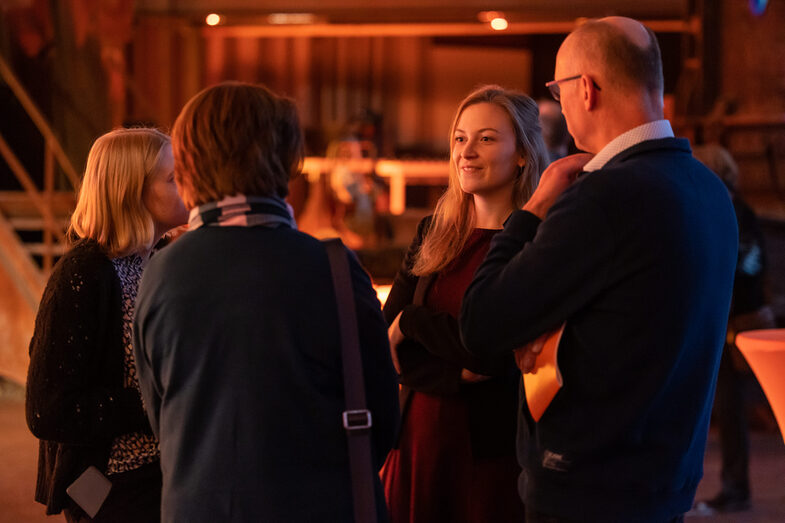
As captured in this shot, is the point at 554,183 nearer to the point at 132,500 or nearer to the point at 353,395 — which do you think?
the point at 353,395

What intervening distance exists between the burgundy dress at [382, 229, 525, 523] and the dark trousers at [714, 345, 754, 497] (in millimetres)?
2694

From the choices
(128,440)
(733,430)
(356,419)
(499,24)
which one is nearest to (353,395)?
(356,419)

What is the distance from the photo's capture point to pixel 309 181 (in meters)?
12.8

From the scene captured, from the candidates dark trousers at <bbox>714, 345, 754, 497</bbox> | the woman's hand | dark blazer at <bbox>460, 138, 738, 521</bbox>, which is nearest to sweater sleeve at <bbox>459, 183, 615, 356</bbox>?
dark blazer at <bbox>460, 138, 738, 521</bbox>

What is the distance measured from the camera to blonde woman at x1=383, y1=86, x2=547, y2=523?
2.18 meters

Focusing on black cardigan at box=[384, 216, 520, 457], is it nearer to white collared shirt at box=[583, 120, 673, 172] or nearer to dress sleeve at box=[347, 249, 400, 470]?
dress sleeve at box=[347, 249, 400, 470]

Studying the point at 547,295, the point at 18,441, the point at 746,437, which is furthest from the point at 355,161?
the point at 547,295

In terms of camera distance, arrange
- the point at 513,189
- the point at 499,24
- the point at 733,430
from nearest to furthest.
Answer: the point at 513,189, the point at 733,430, the point at 499,24

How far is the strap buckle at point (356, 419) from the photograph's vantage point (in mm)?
1556

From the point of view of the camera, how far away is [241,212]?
1.53 meters

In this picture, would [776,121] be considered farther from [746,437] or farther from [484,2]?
[484,2]

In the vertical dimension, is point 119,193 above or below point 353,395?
above

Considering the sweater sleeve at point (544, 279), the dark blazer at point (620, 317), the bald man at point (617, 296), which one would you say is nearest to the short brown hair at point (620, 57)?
the bald man at point (617, 296)

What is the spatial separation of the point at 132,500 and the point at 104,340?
35 cm
